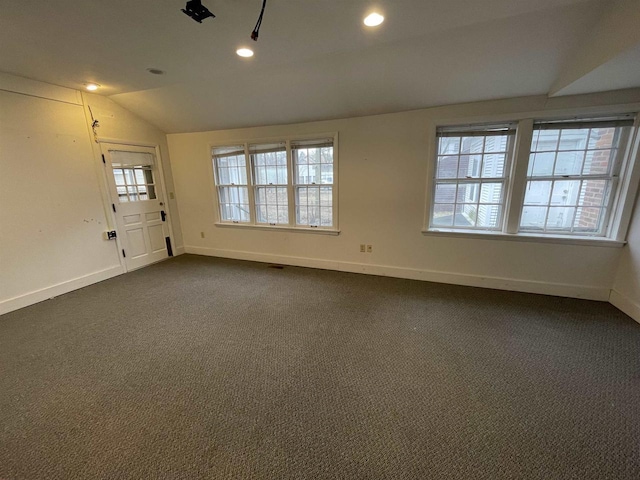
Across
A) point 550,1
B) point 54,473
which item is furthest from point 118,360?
point 550,1

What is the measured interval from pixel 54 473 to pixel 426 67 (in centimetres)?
379

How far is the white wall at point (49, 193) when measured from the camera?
8.90 ft

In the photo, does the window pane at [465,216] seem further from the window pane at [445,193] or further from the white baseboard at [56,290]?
the white baseboard at [56,290]

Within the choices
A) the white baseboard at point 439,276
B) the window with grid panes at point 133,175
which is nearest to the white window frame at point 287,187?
the white baseboard at point 439,276

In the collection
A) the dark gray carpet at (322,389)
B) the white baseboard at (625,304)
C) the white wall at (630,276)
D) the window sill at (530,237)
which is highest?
the window sill at (530,237)

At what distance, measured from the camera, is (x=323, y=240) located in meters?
3.85

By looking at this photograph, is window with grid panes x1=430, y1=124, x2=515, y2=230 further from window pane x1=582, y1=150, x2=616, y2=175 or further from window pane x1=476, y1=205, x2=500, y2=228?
window pane x1=582, y1=150, x2=616, y2=175

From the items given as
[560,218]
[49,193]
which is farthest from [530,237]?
[49,193]

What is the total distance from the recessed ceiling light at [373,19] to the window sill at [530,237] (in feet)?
7.44

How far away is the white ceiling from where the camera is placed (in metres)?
1.70

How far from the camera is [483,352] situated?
6.72 feet

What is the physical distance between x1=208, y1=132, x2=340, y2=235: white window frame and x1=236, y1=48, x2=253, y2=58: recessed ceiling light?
141cm

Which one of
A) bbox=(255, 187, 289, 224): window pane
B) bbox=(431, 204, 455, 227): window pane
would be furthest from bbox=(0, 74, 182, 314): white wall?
bbox=(431, 204, 455, 227): window pane

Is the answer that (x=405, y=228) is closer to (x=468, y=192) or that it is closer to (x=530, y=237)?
Answer: (x=468, y=192)
